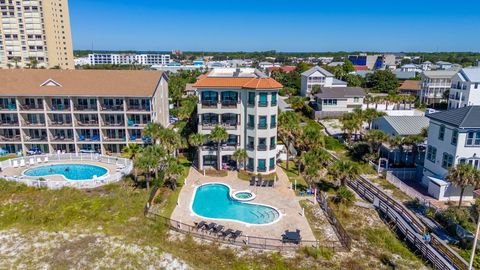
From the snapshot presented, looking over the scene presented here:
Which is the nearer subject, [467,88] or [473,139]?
[473,139]

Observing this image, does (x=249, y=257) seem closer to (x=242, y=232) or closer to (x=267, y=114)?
(x=242, y=232)

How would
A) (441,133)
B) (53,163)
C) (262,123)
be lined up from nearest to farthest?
(441,133) < (262,123) < (53,163)

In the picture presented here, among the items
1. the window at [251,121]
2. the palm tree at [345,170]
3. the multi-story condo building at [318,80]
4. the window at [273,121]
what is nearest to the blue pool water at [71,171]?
the window at [251,121]

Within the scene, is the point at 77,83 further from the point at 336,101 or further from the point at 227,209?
the point at 336,101

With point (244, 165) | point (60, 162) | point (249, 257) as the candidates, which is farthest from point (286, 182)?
point (60, 162)

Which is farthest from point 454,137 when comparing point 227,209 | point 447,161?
point 227,209

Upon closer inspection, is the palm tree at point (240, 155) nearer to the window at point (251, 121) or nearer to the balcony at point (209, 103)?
the window at point (251, 121)
